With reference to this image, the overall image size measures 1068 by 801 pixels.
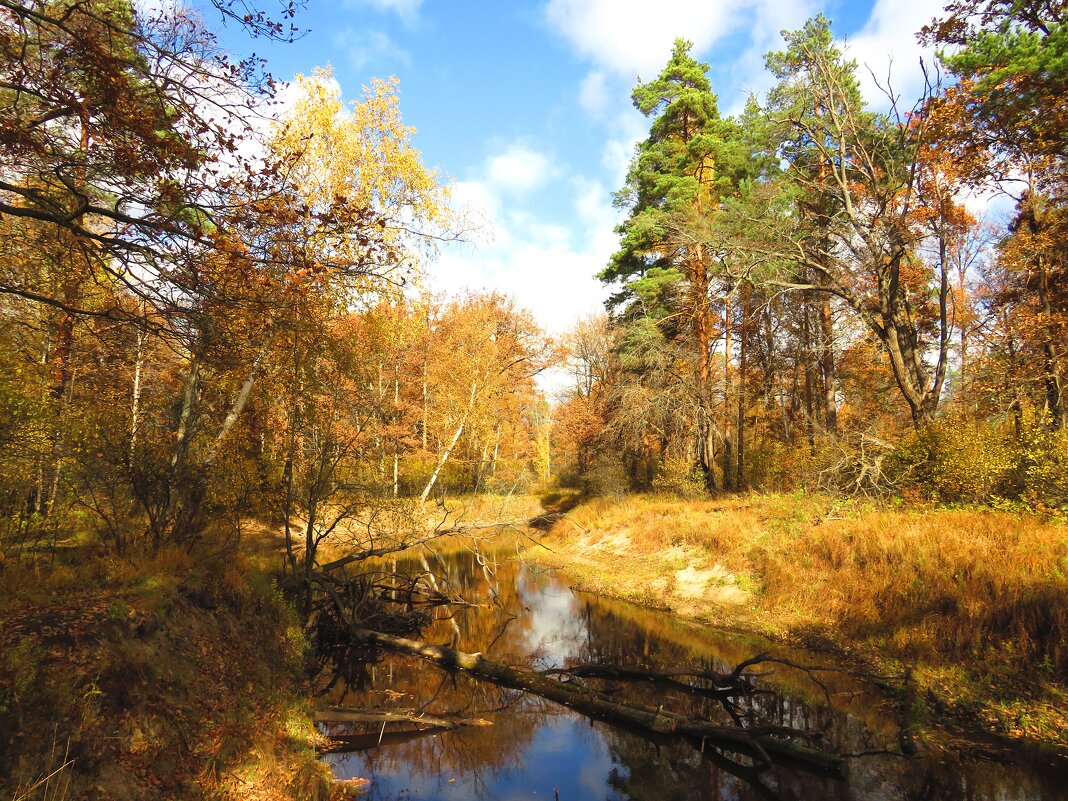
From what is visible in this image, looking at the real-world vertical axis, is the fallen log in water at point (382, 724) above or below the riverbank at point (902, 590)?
below

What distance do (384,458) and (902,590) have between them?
38.1 ft

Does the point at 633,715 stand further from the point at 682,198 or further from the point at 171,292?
the point at 682,198

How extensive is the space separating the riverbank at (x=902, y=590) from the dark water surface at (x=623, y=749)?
964 millimetres

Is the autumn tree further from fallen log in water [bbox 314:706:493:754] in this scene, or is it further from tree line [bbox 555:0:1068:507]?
fallen log in water [bbox 314:706:493:754]

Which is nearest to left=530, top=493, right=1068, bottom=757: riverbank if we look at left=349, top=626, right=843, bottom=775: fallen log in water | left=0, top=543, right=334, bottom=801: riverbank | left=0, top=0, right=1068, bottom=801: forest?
left=0, top=0, right=1068, bottom=801: forest

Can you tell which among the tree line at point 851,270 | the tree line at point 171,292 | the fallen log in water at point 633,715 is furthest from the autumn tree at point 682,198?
the fallen log in water at point 633,715

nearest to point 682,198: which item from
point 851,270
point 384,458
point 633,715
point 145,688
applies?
point 851,270

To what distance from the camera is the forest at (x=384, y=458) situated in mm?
5121

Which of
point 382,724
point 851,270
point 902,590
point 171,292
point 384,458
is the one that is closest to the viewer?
point 171,292

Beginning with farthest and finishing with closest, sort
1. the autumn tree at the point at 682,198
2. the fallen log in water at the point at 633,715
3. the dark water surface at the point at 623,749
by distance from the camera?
the autumn tree at the point at 682,198 → the fallen log in water at the point at 633,715 → the dark water surface at the point at 623,749

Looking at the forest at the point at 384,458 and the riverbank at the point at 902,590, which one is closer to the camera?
the forest at the point at 384,458

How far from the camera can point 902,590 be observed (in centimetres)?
995

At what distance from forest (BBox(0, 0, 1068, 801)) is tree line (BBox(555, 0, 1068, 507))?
0.13 meters

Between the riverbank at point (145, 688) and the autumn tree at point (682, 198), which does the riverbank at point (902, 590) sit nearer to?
the autumn tree at point (682, 198)
